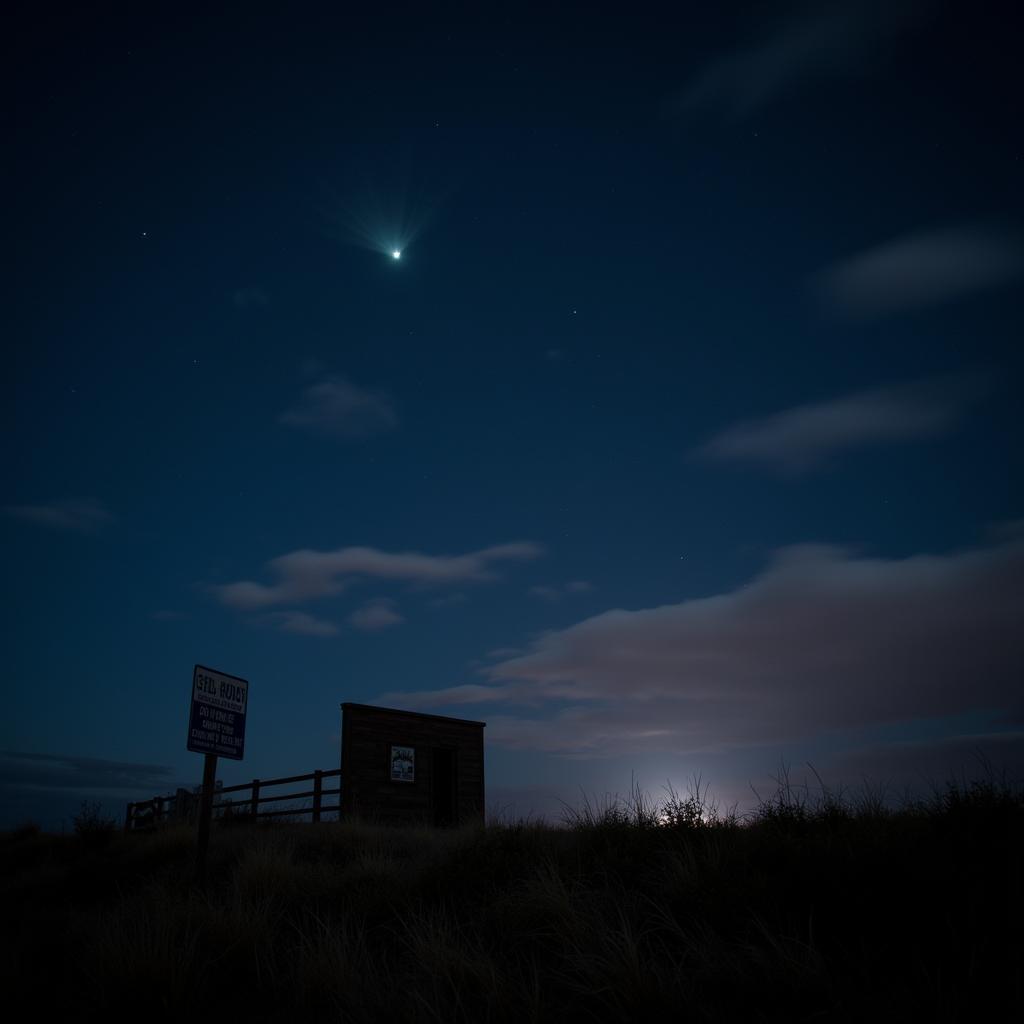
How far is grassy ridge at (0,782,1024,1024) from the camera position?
468 centimetres

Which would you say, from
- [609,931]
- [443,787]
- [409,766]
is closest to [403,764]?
[409,766]

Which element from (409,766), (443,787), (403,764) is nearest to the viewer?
(403,764)

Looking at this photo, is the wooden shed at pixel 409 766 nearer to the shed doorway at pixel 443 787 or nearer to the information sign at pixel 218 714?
the shed doorway at pixel 443 787

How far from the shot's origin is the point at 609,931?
574 centimetres

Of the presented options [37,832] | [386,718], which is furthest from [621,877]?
[37,832]

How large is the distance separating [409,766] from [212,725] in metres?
11.6

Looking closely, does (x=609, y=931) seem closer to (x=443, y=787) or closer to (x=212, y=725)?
(x=212, y=725)

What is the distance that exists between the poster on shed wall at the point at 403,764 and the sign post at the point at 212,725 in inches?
403

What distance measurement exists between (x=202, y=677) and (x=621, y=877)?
680 centimetres

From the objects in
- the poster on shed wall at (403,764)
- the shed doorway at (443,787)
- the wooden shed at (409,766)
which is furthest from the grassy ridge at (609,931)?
the shed doorway at (443,787)

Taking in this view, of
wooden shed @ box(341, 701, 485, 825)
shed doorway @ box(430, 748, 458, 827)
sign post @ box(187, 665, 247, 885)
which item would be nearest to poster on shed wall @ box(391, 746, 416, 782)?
wooden shed @ box(341, 701, 485, 825)

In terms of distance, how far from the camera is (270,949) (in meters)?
6.79

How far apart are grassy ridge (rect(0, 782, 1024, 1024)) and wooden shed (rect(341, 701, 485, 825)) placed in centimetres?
975

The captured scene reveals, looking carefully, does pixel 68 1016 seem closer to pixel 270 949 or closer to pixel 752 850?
pixel 270 949
